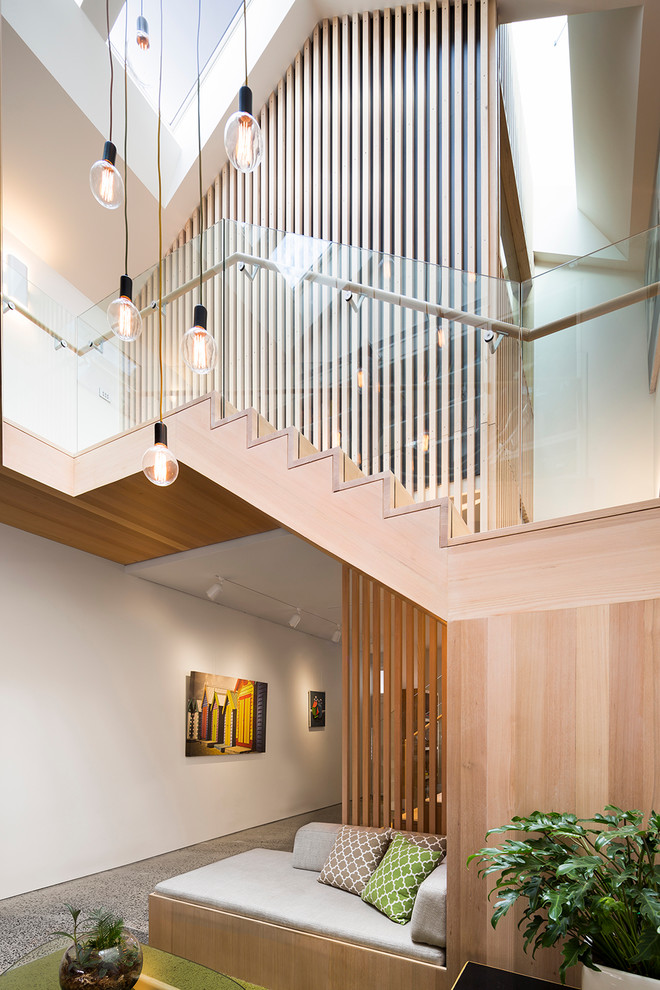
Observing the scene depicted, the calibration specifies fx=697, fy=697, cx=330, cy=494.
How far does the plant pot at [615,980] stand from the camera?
2.20 m

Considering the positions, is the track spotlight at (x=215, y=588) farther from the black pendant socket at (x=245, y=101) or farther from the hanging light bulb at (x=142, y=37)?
the black pendant socket at (x=245, y=101)

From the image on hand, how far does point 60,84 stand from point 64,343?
2.34 meters

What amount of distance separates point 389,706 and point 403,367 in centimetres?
235

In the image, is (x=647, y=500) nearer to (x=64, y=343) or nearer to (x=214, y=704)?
(x=64, y=343)

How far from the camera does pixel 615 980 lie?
7.41ft

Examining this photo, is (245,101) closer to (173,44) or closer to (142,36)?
(142,36)

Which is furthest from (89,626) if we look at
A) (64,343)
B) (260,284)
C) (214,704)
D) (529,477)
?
(529,477)

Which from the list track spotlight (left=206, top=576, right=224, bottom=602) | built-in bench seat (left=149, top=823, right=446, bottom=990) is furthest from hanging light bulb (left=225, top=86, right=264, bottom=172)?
track spotlight (left=206, top=576, right=224, bottom=602)

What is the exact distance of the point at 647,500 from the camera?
9.23ft

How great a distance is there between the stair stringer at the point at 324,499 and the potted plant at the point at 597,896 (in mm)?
1111

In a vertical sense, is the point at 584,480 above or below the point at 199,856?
above

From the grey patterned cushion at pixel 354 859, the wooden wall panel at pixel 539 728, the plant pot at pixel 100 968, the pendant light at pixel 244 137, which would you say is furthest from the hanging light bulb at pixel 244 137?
the grey patterned cushion at pixel 354 859

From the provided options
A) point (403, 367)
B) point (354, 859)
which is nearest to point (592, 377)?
point (403, 367)

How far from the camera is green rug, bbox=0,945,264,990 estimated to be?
2.72 metres
